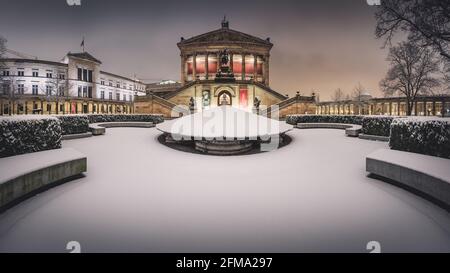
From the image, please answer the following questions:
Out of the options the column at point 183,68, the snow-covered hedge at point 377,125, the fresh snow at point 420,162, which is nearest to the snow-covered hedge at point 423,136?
the fresh snow at point 420,162

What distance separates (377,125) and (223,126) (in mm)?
8755

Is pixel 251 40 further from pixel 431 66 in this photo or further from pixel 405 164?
pixel 405 164

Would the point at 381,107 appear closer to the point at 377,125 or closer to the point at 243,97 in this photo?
the point at 243,97

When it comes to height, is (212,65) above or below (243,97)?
above

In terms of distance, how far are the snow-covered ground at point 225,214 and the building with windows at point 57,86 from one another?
41.7 metres

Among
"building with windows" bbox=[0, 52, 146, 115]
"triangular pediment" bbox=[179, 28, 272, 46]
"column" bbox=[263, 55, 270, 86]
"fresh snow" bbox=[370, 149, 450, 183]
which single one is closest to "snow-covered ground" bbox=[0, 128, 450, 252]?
"fresh snow" bbox=[370, 149, 450, 183]

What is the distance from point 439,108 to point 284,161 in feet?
177

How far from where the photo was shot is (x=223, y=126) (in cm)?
1055

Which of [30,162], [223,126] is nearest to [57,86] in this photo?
[223,126]

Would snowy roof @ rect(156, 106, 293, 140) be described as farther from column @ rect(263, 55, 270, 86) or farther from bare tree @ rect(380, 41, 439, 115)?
column @ rect(263, 55, 270, 86)

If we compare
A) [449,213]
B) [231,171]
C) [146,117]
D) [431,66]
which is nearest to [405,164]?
[449,213]

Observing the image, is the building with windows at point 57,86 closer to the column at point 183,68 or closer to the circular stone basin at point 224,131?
the column at point 183,68

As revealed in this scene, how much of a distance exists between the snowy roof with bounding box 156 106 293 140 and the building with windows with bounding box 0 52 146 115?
35.8m
